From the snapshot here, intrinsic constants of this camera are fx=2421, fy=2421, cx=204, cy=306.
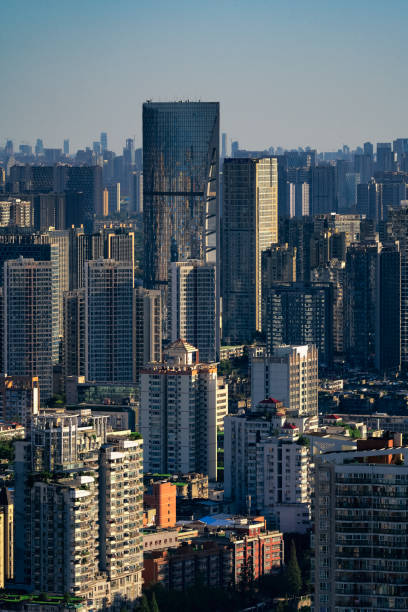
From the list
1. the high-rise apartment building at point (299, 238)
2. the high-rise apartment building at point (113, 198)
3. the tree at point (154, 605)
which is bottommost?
the tree at point (154, 605)

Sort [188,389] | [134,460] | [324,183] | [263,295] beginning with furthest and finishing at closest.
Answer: [324,183]
[263,295]
[188,389]
[134,460]

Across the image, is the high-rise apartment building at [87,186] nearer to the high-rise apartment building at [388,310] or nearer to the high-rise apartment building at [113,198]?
the high-rise apartment building at [113,198]

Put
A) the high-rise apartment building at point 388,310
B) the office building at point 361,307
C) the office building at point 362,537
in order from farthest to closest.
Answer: the office building at point 361,307, the high-rise apartment building at point 388,310, the office building at point 362,537

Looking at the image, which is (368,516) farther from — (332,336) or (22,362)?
(332,336)

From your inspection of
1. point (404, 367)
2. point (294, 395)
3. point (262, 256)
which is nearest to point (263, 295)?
point (262, 256)

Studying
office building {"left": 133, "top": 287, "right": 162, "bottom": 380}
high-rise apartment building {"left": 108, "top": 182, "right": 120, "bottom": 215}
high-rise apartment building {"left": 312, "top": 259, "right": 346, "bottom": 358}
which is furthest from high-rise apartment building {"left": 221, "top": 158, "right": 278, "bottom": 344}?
high-rise apartment building {"left": 108, "top": 182, "right": 120, "bottom": 215}

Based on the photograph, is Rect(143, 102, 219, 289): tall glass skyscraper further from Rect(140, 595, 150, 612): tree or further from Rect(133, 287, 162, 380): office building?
Rect(140, 595, 150, 612): tree

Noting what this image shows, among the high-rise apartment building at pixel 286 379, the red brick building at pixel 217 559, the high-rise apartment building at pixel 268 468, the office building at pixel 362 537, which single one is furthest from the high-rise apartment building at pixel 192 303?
the office building at pixel 362 537
